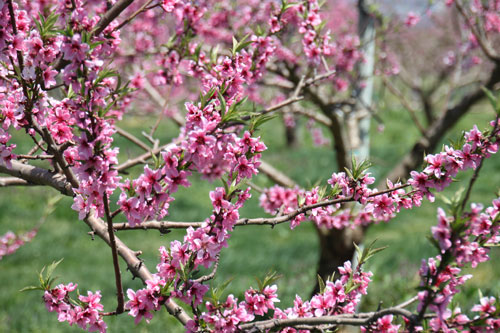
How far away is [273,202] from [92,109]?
6.30 ft

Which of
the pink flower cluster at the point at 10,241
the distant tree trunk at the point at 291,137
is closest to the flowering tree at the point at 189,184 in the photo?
the pink flower cluster at the point at 10,241

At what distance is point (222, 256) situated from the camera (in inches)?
282

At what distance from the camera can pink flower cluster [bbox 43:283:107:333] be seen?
1847 millimetres

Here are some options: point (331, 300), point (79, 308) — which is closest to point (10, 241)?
point (79, 308)

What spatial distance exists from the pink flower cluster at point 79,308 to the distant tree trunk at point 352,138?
270cm

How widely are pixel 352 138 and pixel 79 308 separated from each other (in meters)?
3.48

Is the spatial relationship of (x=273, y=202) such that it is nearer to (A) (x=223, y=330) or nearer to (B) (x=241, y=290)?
(A) (x=223, y=330)

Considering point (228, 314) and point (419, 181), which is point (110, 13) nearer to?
point (228, 314)

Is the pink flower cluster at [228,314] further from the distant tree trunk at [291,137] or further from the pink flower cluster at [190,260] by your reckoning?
the distant tree trunk at [291,137]

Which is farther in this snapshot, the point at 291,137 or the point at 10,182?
the point at 291,137

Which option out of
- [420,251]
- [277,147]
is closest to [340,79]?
[420,251]

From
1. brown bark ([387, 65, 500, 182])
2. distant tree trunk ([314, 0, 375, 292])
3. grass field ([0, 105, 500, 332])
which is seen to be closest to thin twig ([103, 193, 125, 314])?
grass field ([0, 105, 500, 332])

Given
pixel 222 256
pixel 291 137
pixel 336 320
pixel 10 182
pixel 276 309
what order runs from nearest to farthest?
pixel 336 320
pixel 276 309
pixel 10 182
pixel 222 256
pixel 291 137

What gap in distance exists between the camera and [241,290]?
571 cm
